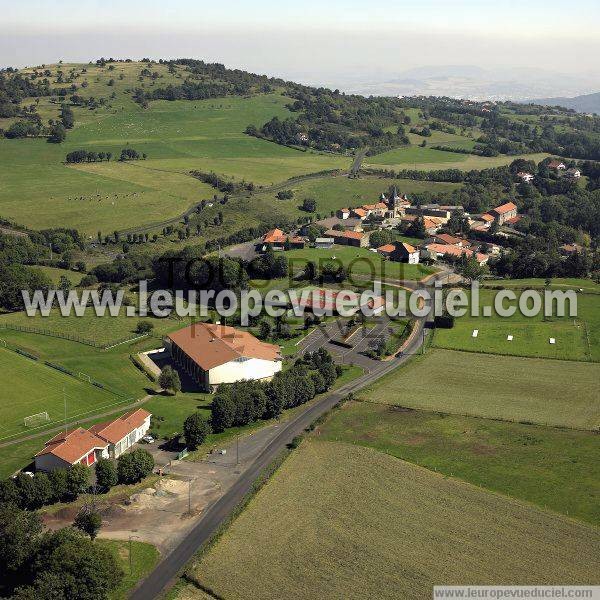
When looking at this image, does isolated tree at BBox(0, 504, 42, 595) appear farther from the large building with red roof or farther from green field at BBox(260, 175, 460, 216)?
green field at BBox(260, 175, 460, 216)

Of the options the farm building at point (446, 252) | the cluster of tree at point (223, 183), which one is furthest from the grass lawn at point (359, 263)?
A: the cluster of tree at point (223, 183)

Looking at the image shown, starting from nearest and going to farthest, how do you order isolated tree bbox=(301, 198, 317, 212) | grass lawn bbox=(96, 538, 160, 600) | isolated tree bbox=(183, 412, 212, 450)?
grass lawn bbox=(96, 538, 160, 600), isolated tree bbox=(183, 412, 212, 450), isolated tree bbox=(301, 198, 317, 212)

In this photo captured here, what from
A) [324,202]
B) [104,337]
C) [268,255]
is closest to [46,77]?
[324,202]

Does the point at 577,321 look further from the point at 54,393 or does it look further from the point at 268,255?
the point at 54,393

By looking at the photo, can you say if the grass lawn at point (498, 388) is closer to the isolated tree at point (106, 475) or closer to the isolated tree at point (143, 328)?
the isolated tree at point (106, 475)

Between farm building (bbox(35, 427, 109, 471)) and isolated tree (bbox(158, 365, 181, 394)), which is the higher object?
isolated tree (bbox(158, 365, 181, 394))

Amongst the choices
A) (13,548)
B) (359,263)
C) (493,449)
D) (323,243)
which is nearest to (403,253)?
(359,263)

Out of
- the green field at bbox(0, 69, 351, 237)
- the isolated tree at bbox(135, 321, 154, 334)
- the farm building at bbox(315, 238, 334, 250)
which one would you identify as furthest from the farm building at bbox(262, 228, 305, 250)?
the isolated tree at bbox(135, 321, 154, 334)
